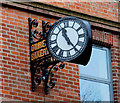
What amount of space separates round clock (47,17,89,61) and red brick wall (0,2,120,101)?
100cm

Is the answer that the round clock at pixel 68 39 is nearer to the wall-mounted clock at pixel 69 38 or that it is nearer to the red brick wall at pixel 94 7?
the wall-mounted clock at pixel 69 38

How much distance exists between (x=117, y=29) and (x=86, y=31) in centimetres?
308

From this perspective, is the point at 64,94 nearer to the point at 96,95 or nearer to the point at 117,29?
the point at 96,95

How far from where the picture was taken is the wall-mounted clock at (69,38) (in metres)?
10.6

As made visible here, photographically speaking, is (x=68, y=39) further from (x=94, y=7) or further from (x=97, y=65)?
(x=94, y=7)

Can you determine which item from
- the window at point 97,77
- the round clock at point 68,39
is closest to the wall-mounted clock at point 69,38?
the round clock at point 68,39

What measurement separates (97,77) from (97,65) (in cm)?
33

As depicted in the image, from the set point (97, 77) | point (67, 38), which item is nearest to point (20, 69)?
point (67, 38)

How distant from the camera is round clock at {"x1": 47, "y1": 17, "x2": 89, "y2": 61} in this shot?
10609 millimetres

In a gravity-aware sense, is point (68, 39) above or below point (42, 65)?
above

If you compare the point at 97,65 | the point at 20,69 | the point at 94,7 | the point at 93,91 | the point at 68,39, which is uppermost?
the point at 94,7

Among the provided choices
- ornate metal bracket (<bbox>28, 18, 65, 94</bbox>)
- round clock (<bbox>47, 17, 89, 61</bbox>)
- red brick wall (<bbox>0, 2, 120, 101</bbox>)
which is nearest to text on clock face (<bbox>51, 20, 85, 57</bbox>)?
round clock (<bbox>47, 17, 89, 61</bbox>)

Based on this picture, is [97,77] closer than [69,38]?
No

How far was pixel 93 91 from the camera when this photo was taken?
12.9 metres
